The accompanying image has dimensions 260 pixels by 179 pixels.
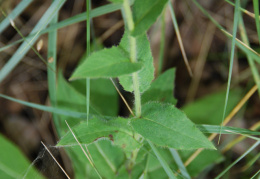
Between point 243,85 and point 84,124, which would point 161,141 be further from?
point 243,85

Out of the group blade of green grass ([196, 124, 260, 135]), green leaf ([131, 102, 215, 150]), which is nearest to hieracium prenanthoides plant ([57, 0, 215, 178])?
green leaf ([131, 102, 215, 150])

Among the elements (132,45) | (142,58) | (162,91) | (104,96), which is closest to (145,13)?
(132,45)

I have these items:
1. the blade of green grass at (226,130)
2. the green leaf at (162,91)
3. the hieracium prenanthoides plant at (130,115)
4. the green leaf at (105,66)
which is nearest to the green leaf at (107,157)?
the hieracium prenanthoides plant at (130,115)

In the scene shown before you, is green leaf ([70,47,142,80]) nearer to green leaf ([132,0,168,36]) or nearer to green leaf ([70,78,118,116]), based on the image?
green leaf ([132,0,168,36])

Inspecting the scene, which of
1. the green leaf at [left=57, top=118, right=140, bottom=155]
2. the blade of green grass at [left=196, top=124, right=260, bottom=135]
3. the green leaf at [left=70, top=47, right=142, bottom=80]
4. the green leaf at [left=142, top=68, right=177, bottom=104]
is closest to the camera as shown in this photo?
the green leaf at [left=70, top=47, right=142, bottom=80]

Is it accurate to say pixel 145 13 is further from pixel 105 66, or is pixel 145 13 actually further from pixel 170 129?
pixel 170 129

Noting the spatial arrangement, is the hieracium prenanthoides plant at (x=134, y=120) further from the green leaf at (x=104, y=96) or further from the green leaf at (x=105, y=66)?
the green leaf at (x=104, y=96)

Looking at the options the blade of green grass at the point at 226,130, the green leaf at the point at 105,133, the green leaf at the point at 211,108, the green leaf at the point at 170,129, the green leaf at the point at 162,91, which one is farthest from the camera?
the green leaf at the point at 211,108
